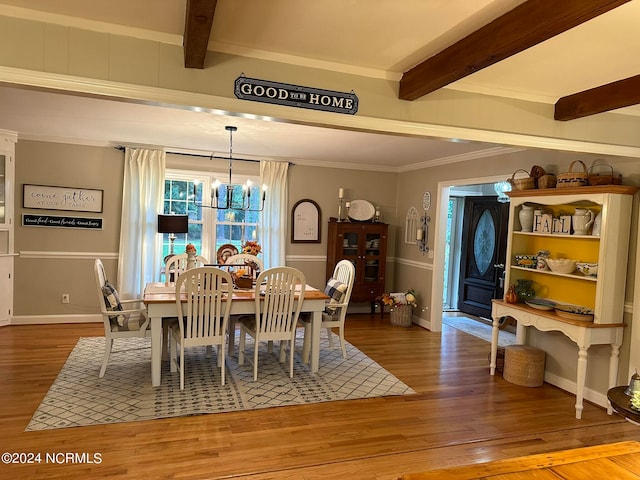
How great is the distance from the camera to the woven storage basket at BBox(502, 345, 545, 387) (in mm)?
4168

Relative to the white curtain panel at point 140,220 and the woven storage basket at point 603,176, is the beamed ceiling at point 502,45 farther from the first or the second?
the white curtain panel at point 140,220

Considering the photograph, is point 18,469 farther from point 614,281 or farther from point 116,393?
point 614,281

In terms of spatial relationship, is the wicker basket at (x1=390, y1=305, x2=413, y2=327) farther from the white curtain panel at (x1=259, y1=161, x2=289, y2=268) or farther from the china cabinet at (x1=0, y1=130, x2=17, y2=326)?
the china cabinet at (x1=0, y1=130, x2=17, y2=326)

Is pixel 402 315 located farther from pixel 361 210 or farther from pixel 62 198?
pixel 62 198

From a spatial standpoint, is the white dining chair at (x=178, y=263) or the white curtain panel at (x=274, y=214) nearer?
the white dining chair at (x=178, y=263)

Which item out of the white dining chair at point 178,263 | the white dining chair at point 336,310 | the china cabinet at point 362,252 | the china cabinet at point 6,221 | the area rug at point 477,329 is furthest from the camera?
the china cabinet at point 362,252

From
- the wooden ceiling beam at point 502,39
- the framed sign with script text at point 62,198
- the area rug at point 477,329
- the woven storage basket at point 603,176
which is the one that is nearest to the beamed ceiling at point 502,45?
the wooden ceiling beam at point 502,39

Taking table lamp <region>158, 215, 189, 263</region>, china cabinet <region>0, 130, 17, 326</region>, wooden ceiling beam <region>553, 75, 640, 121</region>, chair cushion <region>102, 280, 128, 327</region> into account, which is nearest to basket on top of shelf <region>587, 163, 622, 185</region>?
wooden ceiling beam <region>553, 75, 640, 121</region>

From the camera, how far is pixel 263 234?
6.54 metres

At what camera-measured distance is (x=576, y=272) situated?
3.98 metres

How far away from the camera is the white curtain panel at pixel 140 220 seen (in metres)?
5.85

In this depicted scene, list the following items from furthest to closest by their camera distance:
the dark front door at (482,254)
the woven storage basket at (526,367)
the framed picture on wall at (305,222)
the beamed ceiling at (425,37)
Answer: the dark front door at (482,254) < the framed picture on wall at (305,222) < the woven storage basket at (526,367) < the beamed ceiling at (425,37)

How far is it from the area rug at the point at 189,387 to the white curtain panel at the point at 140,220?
49.3 inches

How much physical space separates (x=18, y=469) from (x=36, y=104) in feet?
9.77
